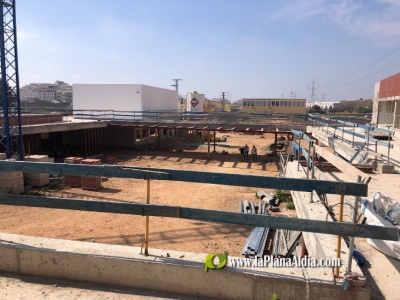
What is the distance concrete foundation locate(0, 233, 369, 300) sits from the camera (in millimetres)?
3117

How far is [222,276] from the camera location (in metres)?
3.29

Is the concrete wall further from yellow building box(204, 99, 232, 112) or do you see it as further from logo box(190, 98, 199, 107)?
yellow building box(204, 99, 232, 112)

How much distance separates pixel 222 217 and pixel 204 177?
46 cm

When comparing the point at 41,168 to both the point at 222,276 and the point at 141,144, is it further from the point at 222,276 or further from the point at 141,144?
the point at 141,144

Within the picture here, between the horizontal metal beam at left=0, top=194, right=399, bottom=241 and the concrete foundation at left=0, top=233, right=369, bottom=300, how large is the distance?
47 cm

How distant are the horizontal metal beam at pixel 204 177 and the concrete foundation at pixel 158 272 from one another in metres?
0.85

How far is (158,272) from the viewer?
3.44 metres

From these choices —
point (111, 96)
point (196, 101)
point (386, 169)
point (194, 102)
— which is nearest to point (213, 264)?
point (386, 169)

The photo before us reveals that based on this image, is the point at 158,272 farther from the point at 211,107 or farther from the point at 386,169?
the point at 211,107

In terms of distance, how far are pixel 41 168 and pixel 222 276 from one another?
2.41m

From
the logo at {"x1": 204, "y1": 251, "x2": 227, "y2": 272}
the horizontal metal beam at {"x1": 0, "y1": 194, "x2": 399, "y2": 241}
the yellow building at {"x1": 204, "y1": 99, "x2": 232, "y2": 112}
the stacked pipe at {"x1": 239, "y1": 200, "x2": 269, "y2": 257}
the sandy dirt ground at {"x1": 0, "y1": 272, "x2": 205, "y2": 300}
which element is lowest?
the stacked pipe at {"x1": 239, "y1": 200, "x2": 269, "y2": 257}

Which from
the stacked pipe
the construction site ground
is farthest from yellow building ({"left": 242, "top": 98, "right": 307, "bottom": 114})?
the stacked pipe

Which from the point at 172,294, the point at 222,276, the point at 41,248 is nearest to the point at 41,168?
the point at 41,248

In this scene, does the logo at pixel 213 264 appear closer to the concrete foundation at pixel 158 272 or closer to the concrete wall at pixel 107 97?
the concrete foundation at pixel 158 272
